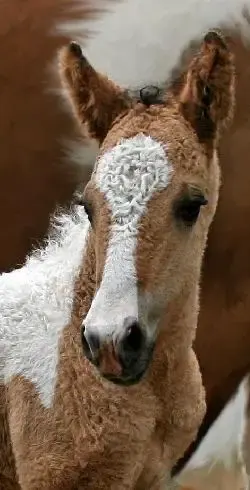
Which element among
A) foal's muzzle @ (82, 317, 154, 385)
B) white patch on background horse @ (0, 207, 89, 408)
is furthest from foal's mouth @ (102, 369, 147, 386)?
white patch on background horse @ (0, 207, 89, 408)

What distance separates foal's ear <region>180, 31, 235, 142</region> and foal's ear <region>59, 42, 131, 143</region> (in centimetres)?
10

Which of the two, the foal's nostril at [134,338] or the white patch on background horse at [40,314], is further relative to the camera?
the white patch on background horse at [40,314]

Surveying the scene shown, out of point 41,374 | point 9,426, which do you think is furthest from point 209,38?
point 9,426

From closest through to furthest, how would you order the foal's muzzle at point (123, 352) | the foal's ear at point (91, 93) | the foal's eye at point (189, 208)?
the foal's muzzle at point (123, 352) < the foal's eye at point (189, 208) < the foal's ear at point (91, 93)

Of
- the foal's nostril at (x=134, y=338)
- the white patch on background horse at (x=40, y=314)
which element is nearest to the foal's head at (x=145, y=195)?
the foal's nostril at (x=134, y=338)

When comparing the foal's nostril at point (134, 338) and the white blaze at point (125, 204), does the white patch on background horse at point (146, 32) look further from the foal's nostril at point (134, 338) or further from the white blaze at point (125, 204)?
the foal's nostril at point (134, 338)

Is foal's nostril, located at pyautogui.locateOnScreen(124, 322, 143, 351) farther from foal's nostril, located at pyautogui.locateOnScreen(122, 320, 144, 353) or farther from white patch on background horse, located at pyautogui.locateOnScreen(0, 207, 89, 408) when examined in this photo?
white patch on background horse, located at pyautogui.locateOnScreen(0, 207, 89, 408)

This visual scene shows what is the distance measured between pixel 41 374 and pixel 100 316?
0.91 feet

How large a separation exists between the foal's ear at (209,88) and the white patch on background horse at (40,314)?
293mm

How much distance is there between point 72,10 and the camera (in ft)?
6.24

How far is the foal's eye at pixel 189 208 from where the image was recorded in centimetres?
124

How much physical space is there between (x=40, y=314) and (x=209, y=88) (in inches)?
17.8

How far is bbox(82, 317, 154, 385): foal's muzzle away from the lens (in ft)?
3.72

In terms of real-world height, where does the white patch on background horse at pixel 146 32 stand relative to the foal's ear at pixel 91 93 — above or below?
above
